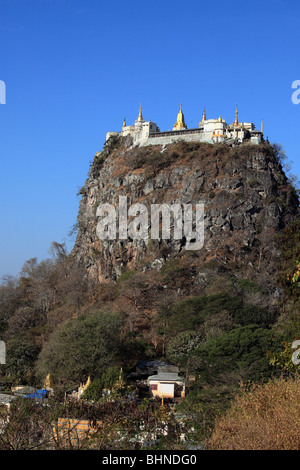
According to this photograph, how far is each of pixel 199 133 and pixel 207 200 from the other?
9.86 meters

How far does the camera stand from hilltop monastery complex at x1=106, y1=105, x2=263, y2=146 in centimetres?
5322

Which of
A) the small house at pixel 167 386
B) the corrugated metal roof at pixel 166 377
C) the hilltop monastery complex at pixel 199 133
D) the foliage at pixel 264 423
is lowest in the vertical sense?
the small house at pixel 167 386

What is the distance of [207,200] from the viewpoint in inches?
1900

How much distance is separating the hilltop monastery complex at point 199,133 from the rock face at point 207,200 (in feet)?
4.66

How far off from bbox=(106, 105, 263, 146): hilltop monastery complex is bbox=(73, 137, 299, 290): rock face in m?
1.42

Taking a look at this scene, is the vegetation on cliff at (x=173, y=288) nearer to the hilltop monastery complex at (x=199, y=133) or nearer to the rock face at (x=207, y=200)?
the rock face at (x=207, y=200)

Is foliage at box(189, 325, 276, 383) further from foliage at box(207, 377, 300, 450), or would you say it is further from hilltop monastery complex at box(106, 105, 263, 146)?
hilltop monastery complex at box(106, 105, 263, 146)

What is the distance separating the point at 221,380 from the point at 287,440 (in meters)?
13.0

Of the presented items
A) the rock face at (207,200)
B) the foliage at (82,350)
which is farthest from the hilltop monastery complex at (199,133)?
the foliage at (82,350)

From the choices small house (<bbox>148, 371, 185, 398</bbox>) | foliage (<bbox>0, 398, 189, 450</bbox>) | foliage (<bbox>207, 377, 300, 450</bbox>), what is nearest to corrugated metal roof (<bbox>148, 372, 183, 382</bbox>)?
small house (<bbox>148, 371, 185, 398</bbox>)

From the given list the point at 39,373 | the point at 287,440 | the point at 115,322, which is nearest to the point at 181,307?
the point at 115,322

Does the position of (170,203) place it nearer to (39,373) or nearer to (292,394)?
(39,373)

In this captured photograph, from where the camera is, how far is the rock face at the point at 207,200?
45.1 m

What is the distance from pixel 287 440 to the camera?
9.90 metres
